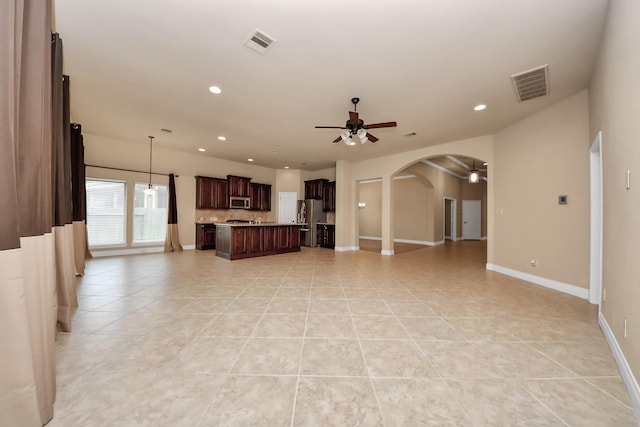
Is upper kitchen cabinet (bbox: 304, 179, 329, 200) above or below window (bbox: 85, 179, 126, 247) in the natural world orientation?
above

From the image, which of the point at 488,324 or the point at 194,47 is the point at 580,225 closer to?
the point at 488,324

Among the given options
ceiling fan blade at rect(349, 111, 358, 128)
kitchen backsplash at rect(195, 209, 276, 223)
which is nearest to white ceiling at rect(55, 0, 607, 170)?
ceiling fan blade at rect(349, 111, 358, 128)

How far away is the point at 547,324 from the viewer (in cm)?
268

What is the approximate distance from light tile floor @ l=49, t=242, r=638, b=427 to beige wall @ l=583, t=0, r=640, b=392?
0.47 m

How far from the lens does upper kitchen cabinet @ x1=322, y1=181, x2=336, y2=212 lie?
9163mm

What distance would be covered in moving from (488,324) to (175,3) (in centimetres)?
449

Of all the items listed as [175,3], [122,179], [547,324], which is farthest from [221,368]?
[122,179]

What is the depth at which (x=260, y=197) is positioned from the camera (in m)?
9.22

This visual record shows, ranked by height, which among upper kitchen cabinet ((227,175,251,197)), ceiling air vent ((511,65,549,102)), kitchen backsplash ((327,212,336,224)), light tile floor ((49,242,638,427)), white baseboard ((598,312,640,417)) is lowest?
light tile floor ((49,242,638,427))

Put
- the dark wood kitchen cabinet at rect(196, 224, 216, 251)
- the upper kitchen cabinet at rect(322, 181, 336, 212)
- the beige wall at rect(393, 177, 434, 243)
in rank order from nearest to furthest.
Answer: the dark wood kitchen cabinet at rect(196, 224, 216, 251) < the upper kitchen cabinet at rect(322, 181, 336, 212) < the beige wall at rect(393, 177, 434, 243)

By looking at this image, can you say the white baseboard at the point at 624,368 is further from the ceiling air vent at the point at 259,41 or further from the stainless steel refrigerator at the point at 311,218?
the stainless steel refrigerator at the point at 311,218

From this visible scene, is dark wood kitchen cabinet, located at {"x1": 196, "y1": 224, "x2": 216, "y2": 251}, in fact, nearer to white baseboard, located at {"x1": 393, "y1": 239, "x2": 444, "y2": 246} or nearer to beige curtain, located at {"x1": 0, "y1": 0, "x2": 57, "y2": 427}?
beige curtain, located at {"x1": 0, "y1": 0, "x2": 57, "y2": 427}

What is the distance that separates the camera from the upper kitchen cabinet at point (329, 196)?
30.1 feet

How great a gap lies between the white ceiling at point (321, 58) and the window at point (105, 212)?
2.09m
